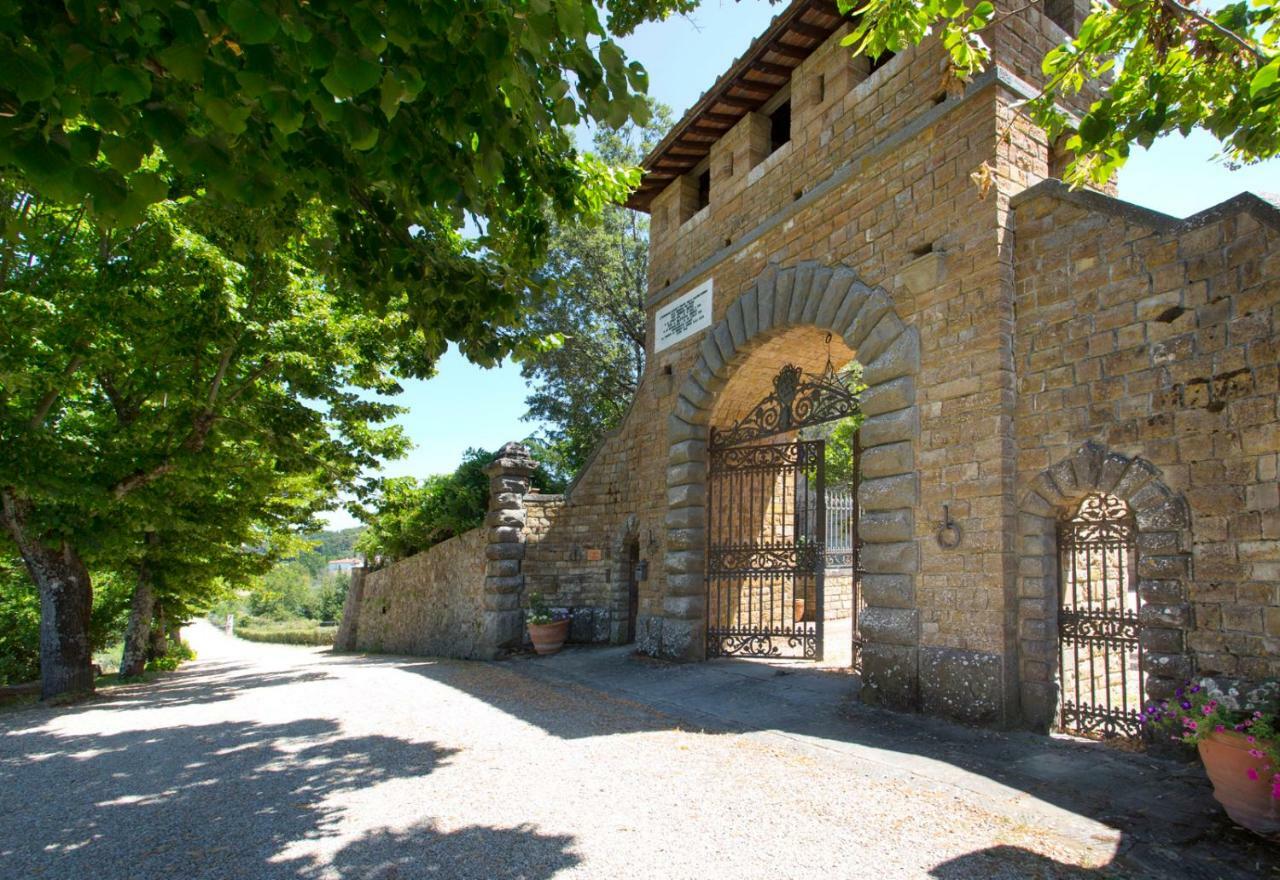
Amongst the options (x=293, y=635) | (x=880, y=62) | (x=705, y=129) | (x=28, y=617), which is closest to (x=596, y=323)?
(x=705, y=129)

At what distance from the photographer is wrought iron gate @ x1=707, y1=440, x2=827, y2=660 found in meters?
8.56

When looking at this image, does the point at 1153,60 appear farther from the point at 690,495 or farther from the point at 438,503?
the point at 438,503

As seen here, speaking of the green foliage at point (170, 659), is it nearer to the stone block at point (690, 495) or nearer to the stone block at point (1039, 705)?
the stone block at point (690, 495)

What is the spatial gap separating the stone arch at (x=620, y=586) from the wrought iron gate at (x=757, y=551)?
78.3 inches

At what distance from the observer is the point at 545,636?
10.8 meters

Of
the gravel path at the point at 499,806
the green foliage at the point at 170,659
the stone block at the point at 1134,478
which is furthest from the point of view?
the green foliage at the point at 170,659

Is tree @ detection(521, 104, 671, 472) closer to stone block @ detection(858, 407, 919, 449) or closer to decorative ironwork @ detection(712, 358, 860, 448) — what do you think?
decorative ironwork @ detection(712, 358, 860, 448)

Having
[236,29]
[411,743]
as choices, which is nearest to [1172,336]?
[236,29]

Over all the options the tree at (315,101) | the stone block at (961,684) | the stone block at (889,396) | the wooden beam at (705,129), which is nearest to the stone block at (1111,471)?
the stone block at (961,684)

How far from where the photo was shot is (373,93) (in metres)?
2.99

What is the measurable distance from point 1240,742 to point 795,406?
553cm

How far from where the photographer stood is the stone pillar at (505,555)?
10.9 metres

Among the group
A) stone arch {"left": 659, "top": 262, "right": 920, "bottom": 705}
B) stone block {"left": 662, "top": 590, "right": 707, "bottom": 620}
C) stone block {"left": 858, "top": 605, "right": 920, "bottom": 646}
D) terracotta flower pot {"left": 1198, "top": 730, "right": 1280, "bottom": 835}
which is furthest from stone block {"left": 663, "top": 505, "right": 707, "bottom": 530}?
terracotta flower pot {"left": 1198, "top": 730, "right": 1280, "bottom": 835}

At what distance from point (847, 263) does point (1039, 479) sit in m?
2.97
